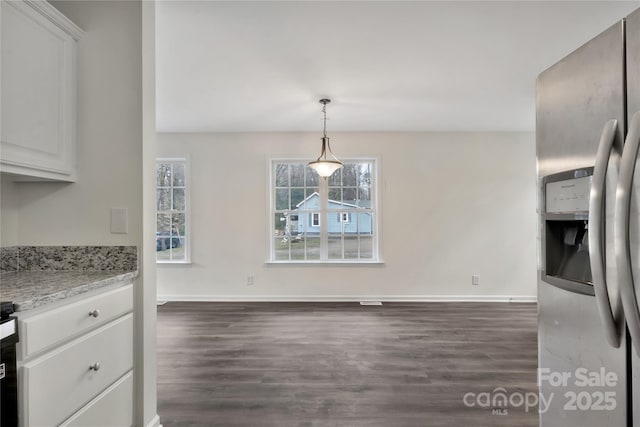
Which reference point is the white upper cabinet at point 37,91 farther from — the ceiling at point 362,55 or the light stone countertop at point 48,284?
the ceiling at point 362,55

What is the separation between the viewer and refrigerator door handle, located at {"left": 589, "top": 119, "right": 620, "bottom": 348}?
813 mm

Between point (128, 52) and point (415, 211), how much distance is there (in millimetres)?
3896

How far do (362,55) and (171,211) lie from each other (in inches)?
141

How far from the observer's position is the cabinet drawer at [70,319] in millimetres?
1013

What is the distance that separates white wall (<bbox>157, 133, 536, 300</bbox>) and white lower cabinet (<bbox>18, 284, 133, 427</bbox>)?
3.05 metres

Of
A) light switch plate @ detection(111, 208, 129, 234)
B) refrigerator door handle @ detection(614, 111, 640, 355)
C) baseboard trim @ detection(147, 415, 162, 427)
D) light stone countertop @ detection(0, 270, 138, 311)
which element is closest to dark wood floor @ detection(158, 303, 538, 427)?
baseboard trim @ detection(147, 415, 162, 427)

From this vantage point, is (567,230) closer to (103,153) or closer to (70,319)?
(70,319)

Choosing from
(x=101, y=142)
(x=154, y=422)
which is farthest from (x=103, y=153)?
(x=154, y=422)

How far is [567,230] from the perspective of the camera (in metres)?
1.07

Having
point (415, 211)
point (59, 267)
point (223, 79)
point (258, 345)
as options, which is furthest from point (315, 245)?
point (59, 267)

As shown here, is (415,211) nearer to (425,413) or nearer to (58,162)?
(425,413)

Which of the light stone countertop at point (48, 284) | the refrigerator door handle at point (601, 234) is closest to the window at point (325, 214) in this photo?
the light stone countertop at point (48, 284)

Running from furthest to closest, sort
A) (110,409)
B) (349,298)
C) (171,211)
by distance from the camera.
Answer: (171,211), (349,298), (110,409)

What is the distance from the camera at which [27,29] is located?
138cm
